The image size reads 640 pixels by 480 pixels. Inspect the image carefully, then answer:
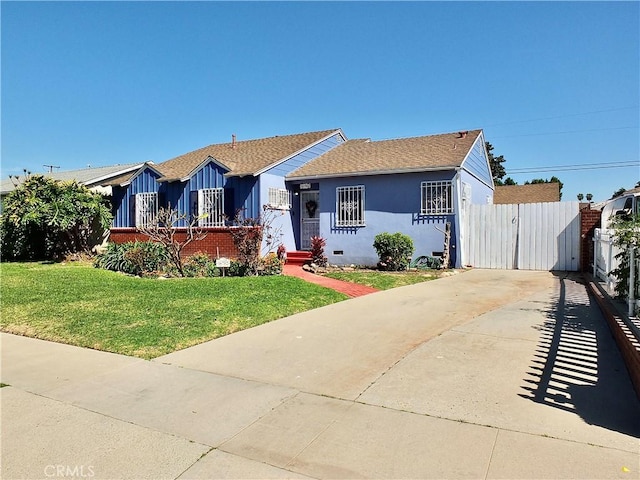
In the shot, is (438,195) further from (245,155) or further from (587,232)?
(245,155)

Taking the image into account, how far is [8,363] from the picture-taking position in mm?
5805

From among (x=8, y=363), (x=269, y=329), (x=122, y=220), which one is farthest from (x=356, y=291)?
(x=122, y=220)

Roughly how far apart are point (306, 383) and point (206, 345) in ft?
7.26

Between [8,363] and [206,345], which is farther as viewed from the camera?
[206,345]

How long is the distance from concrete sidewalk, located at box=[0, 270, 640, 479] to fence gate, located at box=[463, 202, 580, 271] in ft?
28.4

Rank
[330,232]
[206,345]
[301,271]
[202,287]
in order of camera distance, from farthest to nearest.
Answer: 1. [330,232]
2. [301,271]
3. [202,287]
4. [206,345]

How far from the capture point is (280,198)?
17.3 m

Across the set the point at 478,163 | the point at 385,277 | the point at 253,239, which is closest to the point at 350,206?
the point at 385,277

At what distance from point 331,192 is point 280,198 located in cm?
207

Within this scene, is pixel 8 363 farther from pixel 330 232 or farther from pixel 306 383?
pixel 330 232

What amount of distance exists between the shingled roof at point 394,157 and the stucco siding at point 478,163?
47cm

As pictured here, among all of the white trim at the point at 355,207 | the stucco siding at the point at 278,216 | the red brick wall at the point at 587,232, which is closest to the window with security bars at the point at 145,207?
the stucco siding at the point at 278,216

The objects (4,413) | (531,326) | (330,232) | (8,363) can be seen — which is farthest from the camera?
(330,232)

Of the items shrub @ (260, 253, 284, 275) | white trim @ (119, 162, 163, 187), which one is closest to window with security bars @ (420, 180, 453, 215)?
shrub @ (260, 253, 284, 275)
